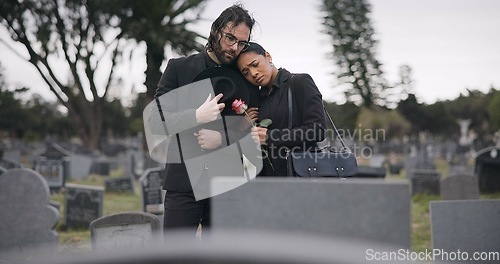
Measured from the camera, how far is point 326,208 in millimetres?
2080

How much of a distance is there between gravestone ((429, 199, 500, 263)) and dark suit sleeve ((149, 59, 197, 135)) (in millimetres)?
3358

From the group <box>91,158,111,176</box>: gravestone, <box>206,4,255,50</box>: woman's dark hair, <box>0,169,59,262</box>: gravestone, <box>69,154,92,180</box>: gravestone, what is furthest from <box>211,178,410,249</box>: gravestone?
<box>91,158,111,176</box>: gravestone

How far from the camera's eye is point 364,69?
4409 cm

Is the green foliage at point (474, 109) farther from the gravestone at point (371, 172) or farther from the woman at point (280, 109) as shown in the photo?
the woman at point (280, 109)

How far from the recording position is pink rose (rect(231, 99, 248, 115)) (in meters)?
2.76

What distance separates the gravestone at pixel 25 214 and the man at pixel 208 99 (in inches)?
151

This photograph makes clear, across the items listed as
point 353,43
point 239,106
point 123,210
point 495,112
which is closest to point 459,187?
point 123,210

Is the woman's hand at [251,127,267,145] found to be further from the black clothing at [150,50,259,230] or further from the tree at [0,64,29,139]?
the tree at [0,64,29,139]

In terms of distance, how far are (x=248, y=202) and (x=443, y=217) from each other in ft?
12.0

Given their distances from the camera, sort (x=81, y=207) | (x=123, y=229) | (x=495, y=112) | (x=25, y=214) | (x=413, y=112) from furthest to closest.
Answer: (x=413, y=112) → (x=495, y=112) → (x=81, y=207) → (x=25, y=214) → (x=123, y=229)

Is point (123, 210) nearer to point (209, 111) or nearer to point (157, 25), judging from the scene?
point (209, 111)

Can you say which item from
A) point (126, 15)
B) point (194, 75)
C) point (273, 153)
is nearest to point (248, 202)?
point (273, 153)

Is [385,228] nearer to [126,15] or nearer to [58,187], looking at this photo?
[58,187]

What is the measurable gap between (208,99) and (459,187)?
7.89 meters
